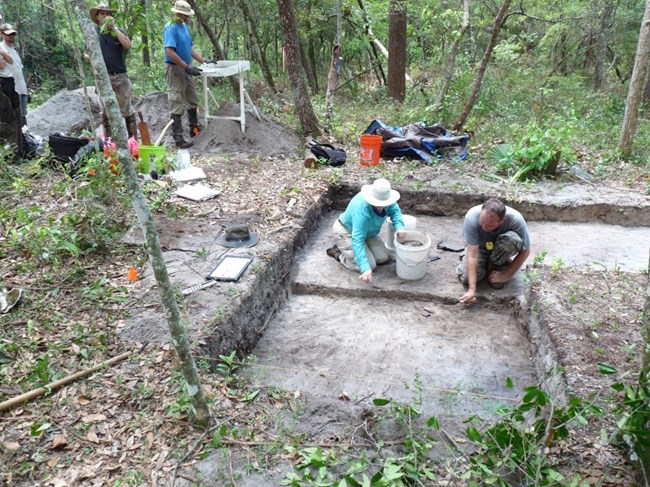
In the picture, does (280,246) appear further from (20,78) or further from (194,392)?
(20,78)

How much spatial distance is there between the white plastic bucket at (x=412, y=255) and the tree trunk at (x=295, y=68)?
3640 mm

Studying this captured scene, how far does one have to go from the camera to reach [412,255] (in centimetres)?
477

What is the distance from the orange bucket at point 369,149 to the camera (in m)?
6.93

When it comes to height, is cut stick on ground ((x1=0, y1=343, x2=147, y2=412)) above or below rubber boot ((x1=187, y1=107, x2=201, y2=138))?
below

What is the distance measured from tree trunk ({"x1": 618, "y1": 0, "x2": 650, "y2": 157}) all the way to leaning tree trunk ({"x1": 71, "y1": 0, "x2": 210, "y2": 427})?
22.5 ft

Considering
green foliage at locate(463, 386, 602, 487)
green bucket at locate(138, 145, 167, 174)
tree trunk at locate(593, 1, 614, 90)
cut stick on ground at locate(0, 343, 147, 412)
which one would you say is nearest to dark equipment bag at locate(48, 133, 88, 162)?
green bucket at locate(138, 145, 167, 174)

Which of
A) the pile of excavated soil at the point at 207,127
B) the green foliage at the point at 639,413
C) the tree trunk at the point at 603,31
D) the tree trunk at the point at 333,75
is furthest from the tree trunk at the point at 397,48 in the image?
the green foliage at the point at 639,413

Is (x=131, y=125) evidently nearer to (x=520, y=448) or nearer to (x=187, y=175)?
(x=187, y=175)

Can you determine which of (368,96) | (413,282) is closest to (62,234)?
(413,282)

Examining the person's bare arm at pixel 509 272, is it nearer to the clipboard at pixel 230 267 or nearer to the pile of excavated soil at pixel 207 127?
the clipboard at pixel 230 267

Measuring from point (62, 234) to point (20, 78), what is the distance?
3768 mm

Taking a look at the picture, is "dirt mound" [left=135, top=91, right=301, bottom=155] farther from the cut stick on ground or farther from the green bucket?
the cut stick on ground

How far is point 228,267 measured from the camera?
4465 millimetres

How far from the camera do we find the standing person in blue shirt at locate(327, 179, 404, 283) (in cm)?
464
